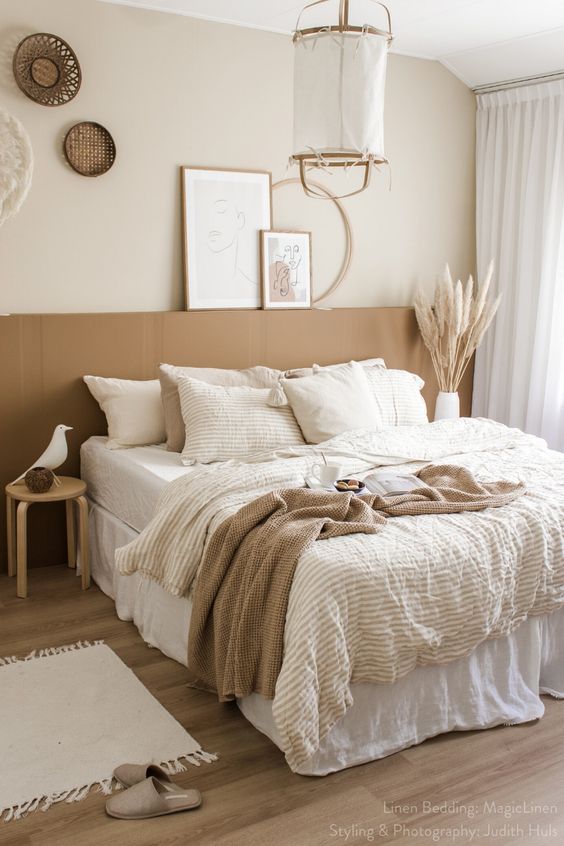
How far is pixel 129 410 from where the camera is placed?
3.89 m

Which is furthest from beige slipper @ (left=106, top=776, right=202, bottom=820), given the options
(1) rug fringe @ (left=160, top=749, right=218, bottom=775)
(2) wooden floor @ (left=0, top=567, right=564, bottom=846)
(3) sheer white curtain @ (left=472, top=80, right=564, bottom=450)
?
(3) sheer white curtain @ (left=472, top=80, right=564, bottom=450)

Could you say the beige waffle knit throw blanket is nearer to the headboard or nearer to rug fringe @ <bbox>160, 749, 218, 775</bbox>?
rug fringe @ <bbox>160, 749, 218, 775</bbox>

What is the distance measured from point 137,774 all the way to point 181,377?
186 centimetres

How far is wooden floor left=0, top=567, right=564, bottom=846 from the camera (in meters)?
2.20

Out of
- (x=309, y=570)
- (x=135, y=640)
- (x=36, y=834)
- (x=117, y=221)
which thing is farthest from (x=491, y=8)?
(x=36, y=834)

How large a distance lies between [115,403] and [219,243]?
987 mm

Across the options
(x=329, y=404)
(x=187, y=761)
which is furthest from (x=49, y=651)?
(x=329, y=404)

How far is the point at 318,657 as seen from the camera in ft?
7.72

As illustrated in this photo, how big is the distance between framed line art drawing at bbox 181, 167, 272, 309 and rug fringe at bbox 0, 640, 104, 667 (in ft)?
5.61

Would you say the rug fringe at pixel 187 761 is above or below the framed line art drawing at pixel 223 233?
below

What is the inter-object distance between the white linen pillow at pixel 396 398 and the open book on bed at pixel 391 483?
3.48 ft

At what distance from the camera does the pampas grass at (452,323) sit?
4824mm

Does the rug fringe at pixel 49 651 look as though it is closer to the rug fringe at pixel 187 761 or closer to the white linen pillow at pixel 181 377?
the rug fringe at pixel 187 761

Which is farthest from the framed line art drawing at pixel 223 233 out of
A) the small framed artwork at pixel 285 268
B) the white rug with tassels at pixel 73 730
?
the white rug with tassels at pixel 73 730
